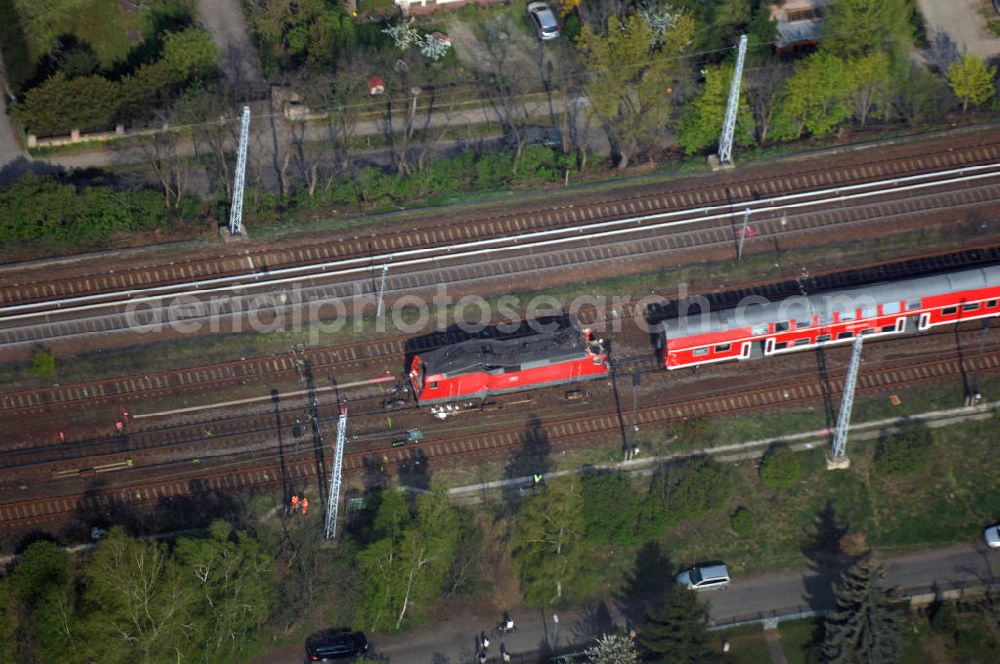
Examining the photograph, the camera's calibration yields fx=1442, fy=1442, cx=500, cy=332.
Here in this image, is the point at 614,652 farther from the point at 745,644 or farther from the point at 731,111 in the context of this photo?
the point at 731,111

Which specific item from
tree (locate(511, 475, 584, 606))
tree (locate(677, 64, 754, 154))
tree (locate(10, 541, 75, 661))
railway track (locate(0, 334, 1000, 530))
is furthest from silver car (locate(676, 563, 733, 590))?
tree (locate(10, 541, 75, 661))

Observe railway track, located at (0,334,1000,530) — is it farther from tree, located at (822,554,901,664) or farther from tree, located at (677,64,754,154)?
tree, located at (677,64,754,154)

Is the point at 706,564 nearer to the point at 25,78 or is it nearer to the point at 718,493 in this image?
the point at 718,493

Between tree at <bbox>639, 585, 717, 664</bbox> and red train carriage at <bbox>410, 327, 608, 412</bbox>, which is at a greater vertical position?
red train carriage at <bbox>410, 327, 608, 412</bbox>

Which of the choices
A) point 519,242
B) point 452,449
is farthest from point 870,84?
point 452,449

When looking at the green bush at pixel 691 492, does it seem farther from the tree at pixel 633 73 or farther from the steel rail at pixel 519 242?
the tree at pixel 633 73
